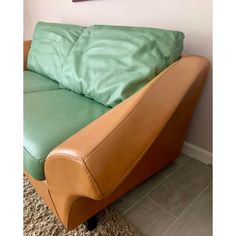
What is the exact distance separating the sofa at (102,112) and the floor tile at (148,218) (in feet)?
0.47

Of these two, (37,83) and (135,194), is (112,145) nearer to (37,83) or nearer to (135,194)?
(135,194)

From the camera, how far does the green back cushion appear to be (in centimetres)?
140

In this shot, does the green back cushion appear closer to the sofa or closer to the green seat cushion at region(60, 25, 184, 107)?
the sofa

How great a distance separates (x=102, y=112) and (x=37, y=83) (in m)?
0.61

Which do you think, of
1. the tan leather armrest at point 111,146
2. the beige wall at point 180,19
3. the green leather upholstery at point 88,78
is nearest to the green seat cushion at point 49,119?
the green leather upholstery at point 88,78

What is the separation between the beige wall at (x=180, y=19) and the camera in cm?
109

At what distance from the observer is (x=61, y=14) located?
2020 mm

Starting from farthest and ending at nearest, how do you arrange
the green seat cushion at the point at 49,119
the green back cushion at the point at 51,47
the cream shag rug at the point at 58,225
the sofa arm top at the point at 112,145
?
the green back cushion at the point at 51,47 < the cream shag rug at the point at 58,225 < the green seat cushion at the point at 49,119 < the sofa arm top at the point at 112,145

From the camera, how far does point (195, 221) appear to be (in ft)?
3.31

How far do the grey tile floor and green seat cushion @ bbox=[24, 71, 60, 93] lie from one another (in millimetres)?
784

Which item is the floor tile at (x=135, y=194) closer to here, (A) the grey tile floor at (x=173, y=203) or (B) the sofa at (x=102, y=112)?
(A) the grey tile floor at (x=173, y=203)
